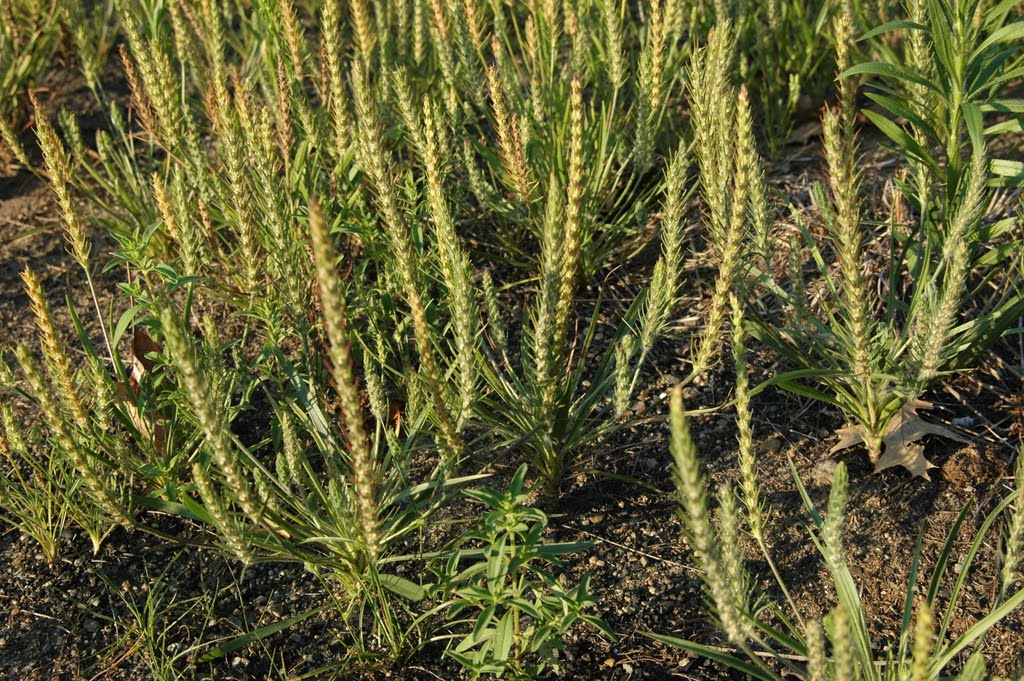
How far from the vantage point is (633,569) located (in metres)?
2.08

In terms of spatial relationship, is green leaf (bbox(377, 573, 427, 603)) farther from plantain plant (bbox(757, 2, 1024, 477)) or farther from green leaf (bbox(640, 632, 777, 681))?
plantain plant (bbox(757, 2, 1024, 477))

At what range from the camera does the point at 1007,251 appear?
7.47 ft

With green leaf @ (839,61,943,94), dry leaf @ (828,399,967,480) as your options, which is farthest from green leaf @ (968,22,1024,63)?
dry leaf @ (828,399,967,480)

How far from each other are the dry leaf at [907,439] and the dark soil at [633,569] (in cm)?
5

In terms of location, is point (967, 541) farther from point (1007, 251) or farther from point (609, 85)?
point (609, 85)

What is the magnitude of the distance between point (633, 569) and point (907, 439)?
72 centimetres

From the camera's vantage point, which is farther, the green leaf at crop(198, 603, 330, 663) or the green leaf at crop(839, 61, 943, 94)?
the green leaf at crop(839, 61, 943, 94)

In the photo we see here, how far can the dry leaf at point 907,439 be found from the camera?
218 cm

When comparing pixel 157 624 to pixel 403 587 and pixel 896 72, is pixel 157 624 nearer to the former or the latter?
pixel 403 587

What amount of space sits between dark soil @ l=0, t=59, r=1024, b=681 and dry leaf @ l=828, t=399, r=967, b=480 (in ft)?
0.16

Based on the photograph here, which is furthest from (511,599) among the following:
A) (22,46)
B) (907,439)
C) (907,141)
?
(22,46)

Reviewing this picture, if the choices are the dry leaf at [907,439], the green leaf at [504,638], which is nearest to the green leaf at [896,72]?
the dry leaf at [907,439]

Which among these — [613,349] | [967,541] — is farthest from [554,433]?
[967,541]

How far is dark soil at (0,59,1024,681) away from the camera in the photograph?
196cm
